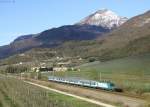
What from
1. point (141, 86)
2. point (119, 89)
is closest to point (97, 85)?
point (119, 89)

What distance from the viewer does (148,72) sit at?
119750 millimetres

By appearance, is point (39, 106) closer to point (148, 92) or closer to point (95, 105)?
point (95, 105)

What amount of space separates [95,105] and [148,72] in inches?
2392

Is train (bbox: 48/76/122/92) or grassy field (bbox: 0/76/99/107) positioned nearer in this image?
grassy field (bbox: 0/76/99/107)

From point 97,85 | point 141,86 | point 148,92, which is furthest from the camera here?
point 97,85

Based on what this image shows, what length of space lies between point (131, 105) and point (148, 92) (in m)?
20.4

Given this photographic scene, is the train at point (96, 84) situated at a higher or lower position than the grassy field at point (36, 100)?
higher

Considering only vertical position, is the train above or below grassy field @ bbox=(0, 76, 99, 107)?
above

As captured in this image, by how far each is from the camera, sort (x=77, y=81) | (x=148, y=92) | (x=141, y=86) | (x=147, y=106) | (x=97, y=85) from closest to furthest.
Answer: (x=147, y=106), (x=148, y=92), (x=141, y=86), (x=97, y=85), (x=77, y=81)

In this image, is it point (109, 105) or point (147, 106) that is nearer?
point (147, 106)

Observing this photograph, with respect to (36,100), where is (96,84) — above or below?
above

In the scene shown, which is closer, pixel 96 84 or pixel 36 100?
pixel 36 100

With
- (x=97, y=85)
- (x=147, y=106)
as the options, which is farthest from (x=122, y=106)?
(x=97, y=85)

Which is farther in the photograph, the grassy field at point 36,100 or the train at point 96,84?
the train at point 96,84
